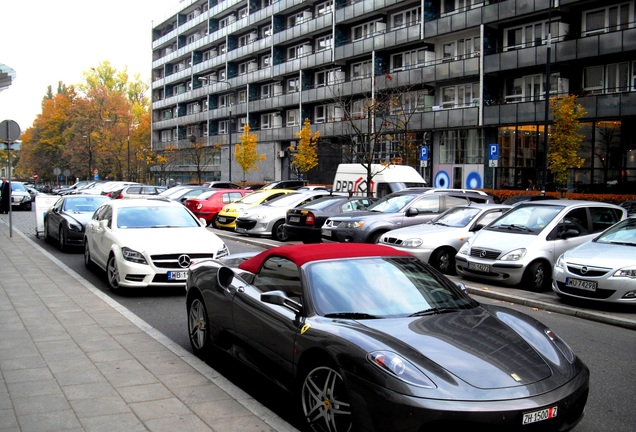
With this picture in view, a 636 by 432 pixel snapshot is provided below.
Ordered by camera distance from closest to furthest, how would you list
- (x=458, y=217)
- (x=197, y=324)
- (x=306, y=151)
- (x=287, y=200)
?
(x=197, y=324) → (x=458, y=217) → (x=287, y=200) → (x=306, y=151)

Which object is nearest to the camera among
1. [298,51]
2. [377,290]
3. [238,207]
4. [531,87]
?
[377,290]

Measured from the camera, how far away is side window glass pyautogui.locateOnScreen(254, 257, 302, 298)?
4953 millimetres

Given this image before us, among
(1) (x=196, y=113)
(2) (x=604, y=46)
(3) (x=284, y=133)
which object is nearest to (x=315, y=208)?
(2) (x=604, y=46)

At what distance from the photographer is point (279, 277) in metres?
5.26

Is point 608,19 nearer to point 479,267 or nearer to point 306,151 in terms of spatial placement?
point 306,151

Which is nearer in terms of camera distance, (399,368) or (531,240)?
(399,368)

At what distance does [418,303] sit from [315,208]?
511 inches

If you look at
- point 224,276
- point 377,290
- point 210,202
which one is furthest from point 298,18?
point 377,290

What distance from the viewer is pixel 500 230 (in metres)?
11.8

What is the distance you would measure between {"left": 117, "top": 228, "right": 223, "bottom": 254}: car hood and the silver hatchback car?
4.77 meters

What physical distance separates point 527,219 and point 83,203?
11.5m

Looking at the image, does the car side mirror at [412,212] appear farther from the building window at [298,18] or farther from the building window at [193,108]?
the building window at [193,108]

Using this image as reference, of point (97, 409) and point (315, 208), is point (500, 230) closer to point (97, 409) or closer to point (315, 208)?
point (315, 208)

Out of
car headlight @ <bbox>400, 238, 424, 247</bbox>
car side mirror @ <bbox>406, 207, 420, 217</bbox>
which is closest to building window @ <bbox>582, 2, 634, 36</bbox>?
car side mirror @ <bbox>406, 207, 420, 217</bbox>
